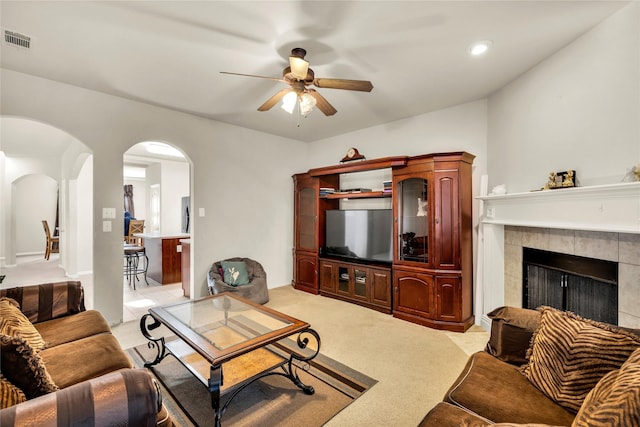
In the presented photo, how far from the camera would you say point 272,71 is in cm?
278

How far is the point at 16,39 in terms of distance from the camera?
7.42 feet

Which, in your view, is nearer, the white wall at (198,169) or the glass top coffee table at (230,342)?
the glass top coffee table at (230,342)

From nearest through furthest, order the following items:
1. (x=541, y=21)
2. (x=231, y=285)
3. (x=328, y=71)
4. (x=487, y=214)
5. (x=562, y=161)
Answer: (x=541, y=21) → (x=562, y=161) → (x=328, y=71) → (x=487, y=214) → (x=231, y=285)

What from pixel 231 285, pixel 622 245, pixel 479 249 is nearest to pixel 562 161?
pixel 622 245

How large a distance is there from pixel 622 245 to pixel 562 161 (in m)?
0.82

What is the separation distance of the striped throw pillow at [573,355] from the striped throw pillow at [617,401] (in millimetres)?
207

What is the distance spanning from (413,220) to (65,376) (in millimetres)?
3404

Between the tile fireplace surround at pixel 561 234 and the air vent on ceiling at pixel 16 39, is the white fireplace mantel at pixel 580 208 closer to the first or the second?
the tile fireplace surround at pixel 561 234

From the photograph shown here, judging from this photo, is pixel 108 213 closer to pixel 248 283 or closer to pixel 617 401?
pixel 248 283

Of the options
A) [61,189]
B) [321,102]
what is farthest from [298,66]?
[61,189]

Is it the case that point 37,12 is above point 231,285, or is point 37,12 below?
above

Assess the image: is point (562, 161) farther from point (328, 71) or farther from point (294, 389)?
point (294, 389)

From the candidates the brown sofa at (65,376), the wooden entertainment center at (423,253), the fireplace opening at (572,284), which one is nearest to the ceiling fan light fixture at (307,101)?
the wooden entertainment center at (423,253)

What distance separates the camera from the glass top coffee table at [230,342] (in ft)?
5.94
